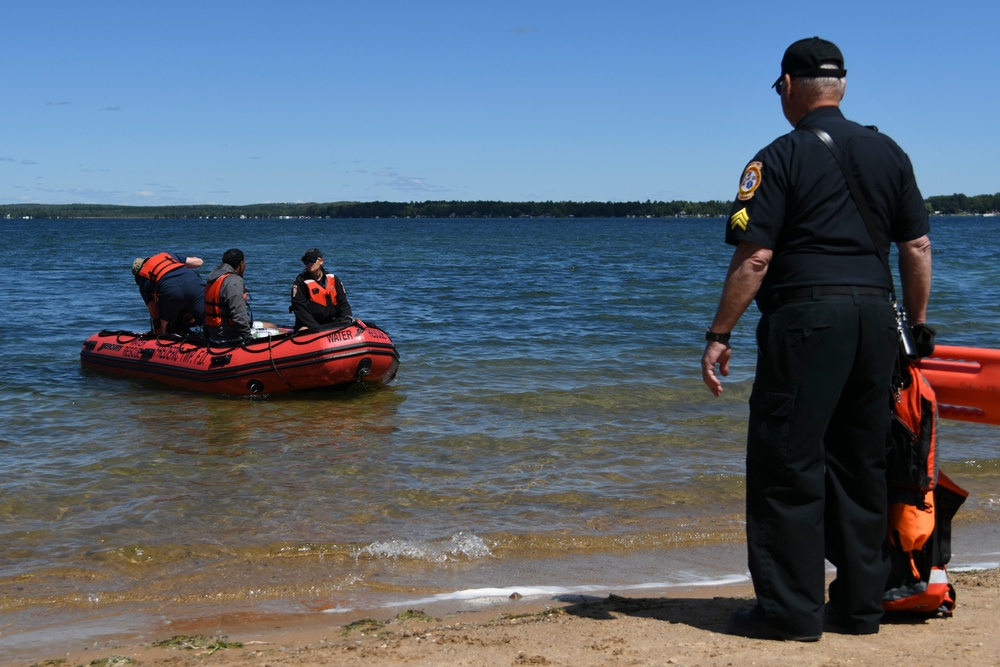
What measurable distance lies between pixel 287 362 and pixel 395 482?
380 centimetres

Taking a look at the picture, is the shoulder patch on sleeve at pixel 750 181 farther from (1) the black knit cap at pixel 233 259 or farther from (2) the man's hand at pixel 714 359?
(1) the black knit cap at pixel 233 259

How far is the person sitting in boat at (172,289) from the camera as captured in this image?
10898mm

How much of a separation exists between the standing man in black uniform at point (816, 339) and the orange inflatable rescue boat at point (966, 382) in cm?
86

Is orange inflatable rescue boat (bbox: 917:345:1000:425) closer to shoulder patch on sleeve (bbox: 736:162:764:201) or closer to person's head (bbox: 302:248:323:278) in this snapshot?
shoulder patch on sleeve (bbox: 736:162:764:201)

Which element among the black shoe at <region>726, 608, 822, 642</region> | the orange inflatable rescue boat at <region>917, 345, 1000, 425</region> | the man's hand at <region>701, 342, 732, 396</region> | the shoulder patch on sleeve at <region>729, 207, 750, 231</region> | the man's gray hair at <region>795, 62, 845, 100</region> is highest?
the man's gray hair at <region>795, 62, 845, 100</region>

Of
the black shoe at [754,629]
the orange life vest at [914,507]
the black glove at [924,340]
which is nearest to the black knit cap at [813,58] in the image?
the black glove at [924,340]

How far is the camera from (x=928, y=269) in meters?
3.21

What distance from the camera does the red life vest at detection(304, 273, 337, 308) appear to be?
10.5m

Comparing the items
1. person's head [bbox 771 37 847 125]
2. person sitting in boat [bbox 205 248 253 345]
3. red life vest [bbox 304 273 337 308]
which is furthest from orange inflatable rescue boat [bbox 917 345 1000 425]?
person sitting in boat [bbox 205 248 253 345]

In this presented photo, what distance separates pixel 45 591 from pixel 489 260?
33.1 metres

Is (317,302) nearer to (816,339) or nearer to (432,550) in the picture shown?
(432,550)

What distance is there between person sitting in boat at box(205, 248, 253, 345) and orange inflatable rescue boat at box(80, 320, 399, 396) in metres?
0.19

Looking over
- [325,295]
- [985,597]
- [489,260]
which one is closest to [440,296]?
[325,295]

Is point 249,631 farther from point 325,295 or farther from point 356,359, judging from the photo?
point 325,295
